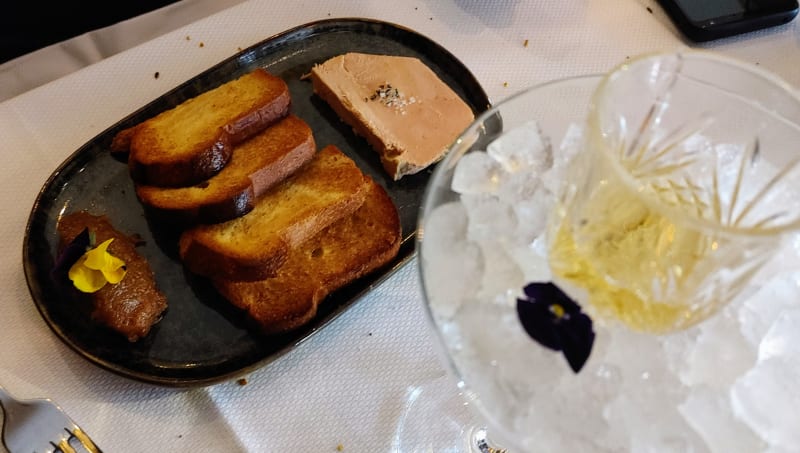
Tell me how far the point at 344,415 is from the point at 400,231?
266 mm

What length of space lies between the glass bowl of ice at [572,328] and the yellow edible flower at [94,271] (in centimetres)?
46

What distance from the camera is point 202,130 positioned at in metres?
0.97

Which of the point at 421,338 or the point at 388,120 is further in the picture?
the point at 388,120

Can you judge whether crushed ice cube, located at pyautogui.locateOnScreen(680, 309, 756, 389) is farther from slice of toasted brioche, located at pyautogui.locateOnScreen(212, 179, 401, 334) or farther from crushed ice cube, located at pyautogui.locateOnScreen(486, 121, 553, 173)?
slice of toasted brioche, located at pyautogui.locateOnScreen(212, 179, 401, 334)

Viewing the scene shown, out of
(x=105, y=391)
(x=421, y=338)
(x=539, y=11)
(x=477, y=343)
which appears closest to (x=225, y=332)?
(x=105, y=391)

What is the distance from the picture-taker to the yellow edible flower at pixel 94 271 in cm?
80

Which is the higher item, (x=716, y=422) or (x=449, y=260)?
(x=449, y=260)

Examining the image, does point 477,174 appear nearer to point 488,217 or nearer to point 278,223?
point 488,217

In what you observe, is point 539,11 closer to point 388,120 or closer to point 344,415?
point 388,120

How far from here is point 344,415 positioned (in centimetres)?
81

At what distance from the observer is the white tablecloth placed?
795 millimetres

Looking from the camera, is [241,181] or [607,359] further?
[241,181]

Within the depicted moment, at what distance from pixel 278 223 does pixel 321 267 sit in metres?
0.09

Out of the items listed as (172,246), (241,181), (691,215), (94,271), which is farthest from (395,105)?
(691,215)
